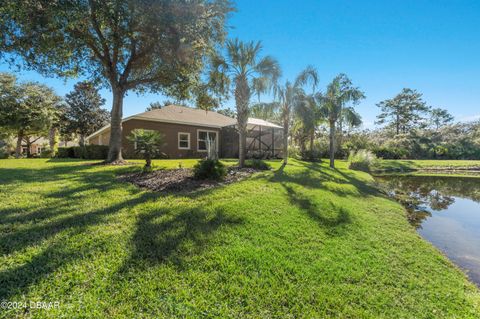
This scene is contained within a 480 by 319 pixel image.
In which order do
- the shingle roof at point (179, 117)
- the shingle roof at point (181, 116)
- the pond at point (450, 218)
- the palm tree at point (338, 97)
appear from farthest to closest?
the shingle roof at point (181, 116) < the shingle roof at point (179, 117) < the palm tree at point (338, 97) < the pond at point (450, 218)

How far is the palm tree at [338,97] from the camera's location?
14.2 m

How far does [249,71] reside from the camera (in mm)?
10328

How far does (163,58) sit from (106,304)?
11415mm

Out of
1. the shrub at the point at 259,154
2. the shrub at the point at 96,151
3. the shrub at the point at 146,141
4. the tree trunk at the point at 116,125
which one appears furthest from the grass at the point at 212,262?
the shrub at the point at 259,154

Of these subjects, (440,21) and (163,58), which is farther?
(163,58)

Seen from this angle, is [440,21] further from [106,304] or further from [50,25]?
[50,25]

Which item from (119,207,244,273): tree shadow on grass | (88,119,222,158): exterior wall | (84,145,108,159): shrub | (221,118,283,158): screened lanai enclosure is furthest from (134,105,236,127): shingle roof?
Result: (119,207,244,273): tree shadow on grass

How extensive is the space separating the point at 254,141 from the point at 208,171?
43.0 ft

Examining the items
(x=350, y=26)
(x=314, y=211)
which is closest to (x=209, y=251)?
(x=314, y=211)

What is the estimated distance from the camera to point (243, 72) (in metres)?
10.3

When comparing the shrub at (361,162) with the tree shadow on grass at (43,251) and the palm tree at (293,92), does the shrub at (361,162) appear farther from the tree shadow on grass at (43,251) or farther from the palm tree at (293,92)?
the tree shadow on grass at (43,251)

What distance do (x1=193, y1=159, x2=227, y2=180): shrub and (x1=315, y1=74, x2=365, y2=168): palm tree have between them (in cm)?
1037

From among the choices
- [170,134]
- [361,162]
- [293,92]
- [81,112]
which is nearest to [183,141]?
[170,134]

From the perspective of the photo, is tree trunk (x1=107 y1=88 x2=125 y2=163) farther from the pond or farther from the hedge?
the pond
